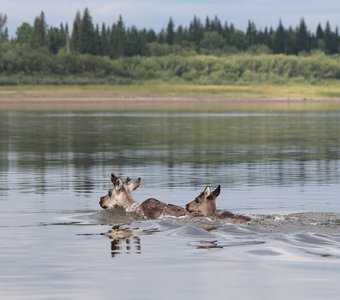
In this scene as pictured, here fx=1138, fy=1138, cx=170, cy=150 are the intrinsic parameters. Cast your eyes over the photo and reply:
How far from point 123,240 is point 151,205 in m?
2.96

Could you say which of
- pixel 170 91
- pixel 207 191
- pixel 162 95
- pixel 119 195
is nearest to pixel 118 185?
pixel 119 195

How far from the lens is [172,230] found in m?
22.7

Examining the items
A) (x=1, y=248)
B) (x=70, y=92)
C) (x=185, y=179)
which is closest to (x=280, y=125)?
(x=185, y=179)

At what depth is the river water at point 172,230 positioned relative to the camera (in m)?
16.7

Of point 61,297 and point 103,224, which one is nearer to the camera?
point 61,297

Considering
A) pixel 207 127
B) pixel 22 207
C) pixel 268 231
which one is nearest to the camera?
pixel 268 231

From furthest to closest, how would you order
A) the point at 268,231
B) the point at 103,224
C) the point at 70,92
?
the point at 70,92
the point at 103,224
the point at 268,231

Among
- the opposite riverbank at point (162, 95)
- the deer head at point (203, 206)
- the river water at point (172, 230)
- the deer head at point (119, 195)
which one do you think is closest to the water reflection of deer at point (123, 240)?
the river water at point (172, 230)

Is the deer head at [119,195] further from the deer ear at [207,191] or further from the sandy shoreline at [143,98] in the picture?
the sandy shoreline at [143,98]

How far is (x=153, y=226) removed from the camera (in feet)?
76.9

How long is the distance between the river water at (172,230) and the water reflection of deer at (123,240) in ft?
0.08

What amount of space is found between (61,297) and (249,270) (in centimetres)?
341

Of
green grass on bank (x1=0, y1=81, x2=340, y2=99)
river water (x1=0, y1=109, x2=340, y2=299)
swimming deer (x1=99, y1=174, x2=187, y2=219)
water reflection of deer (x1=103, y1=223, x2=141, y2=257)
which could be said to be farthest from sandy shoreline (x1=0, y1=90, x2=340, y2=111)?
water reflection of deer (x1=103, y1=223, x2=141, y2=257)

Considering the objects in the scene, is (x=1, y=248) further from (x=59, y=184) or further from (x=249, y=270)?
(x=59, y=184)
